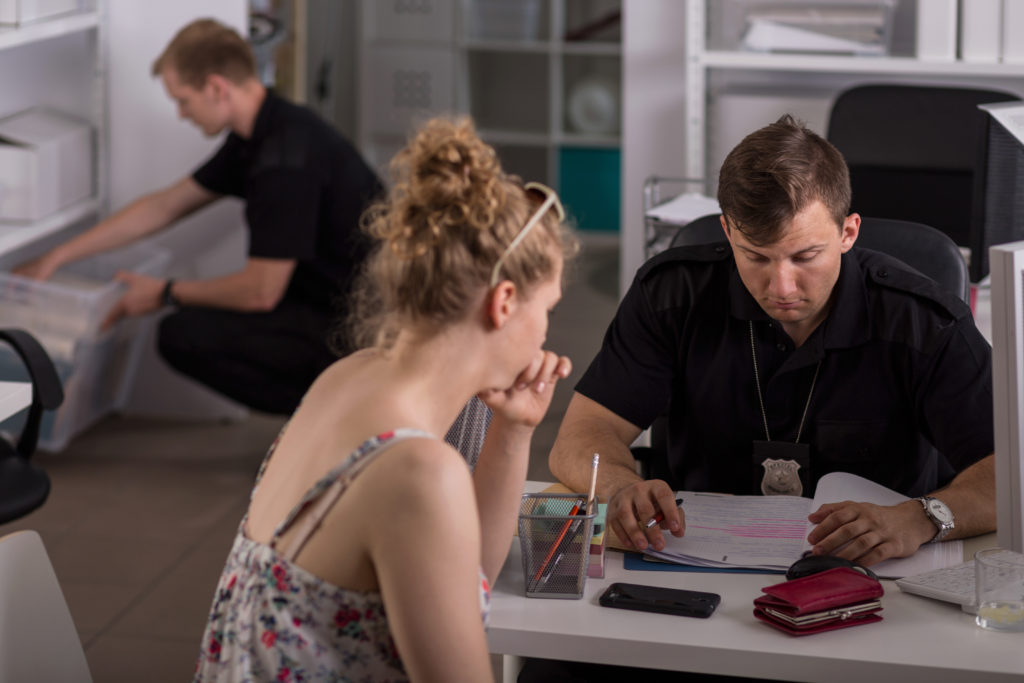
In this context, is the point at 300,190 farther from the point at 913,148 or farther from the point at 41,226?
the point at 913,148

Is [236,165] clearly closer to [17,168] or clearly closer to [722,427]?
[17,168]

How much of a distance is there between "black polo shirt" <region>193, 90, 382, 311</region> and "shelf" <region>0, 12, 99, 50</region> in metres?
0.54

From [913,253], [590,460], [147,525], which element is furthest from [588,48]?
[590,460]

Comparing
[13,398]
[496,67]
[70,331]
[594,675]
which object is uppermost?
[496,67]

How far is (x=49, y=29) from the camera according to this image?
11.7 feet

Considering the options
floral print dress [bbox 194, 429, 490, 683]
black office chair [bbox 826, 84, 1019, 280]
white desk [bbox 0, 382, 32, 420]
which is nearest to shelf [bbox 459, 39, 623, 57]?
black office chair [bbox 826, 84, 1019, 280]

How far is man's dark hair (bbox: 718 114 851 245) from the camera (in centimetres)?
179

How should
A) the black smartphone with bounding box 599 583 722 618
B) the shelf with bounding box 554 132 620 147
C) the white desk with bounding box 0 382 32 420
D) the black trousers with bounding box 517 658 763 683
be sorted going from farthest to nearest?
1. the shelf with bounding box 554 132 620 147
2. the white desk with bounding box 0 382 32 420
3. the black trousers with bounding box 517 658 763 683
4. the black smartphone with bounding box 599 583 722 618

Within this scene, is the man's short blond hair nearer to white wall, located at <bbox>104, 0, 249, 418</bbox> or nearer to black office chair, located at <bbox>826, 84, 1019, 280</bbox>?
white wall, located at <bbox>104, 0, 249, 418</bbox>

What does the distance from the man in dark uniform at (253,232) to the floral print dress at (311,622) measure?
7.62 ft

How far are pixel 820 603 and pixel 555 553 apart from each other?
302 mm

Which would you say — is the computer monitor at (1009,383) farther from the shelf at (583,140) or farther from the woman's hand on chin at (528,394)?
the shelf at (583,140)

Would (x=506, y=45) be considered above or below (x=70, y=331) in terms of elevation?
above

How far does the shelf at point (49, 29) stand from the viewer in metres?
3.36
